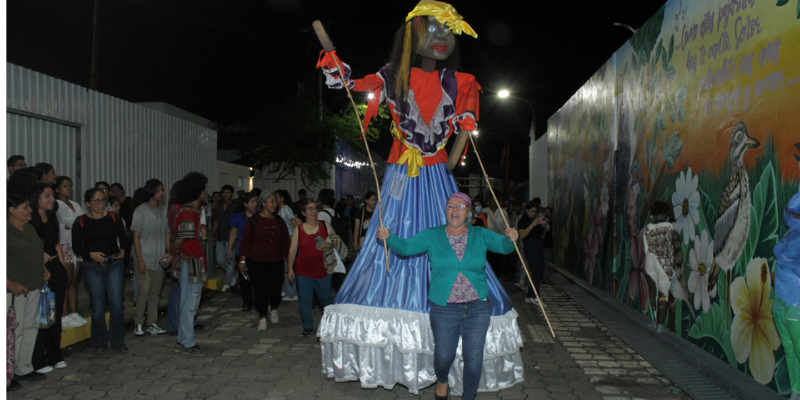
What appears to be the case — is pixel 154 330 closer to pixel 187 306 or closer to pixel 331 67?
pixel 187 306

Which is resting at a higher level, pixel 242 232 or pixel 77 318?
pixel 242 232

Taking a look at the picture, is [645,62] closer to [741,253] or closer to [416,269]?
[741,253]

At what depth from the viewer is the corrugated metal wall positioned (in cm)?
826

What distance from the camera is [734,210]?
18.0ft

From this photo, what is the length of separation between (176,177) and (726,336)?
10.9 metres

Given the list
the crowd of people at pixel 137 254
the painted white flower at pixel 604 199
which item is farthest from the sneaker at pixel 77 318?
the painted white flower at pixel 604 199

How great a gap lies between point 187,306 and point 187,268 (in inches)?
15.0

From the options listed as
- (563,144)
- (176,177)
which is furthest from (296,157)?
(563,144)

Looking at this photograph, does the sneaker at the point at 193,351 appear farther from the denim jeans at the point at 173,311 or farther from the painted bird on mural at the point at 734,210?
the painted bird on mural at the point at 734,210

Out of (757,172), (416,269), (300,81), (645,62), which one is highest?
(300,81)

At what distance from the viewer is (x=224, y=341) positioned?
6863 millimetres

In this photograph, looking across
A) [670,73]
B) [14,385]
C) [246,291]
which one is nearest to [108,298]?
[14,385]

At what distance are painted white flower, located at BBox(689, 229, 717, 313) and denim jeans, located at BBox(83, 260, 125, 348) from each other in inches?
234

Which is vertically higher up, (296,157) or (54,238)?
(296,157)
